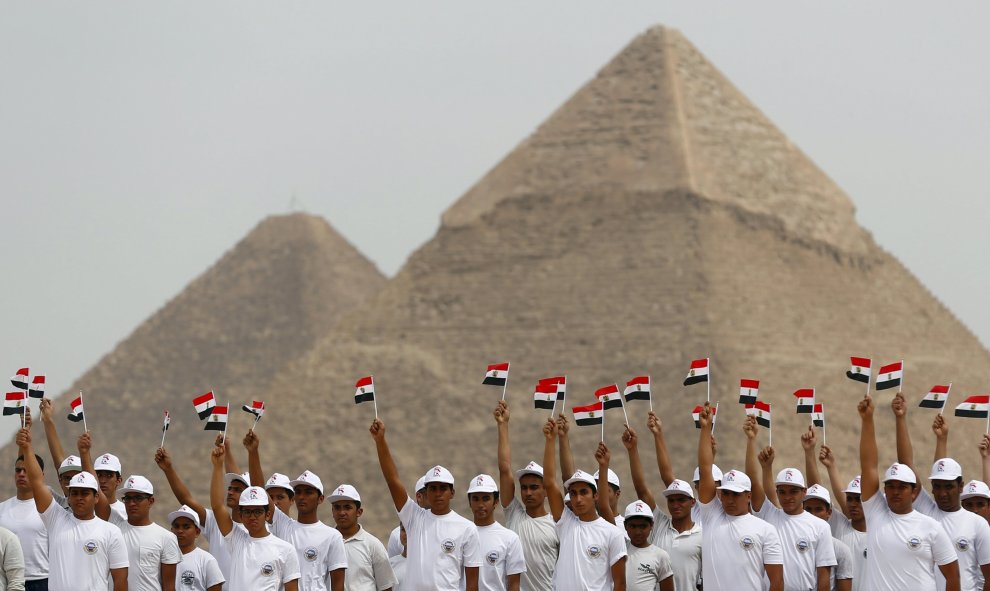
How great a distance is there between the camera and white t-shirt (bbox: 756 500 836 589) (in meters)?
15.1

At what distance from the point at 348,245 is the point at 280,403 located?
46.8 m

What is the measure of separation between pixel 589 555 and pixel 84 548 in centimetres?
306

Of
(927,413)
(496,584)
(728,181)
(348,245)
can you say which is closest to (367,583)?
(496,584)

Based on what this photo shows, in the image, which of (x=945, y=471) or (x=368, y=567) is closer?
(x=945, y=471)

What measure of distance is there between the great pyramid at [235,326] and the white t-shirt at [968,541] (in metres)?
114

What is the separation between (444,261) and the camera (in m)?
93.5

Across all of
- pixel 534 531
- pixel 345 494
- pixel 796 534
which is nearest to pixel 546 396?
pixel 534 531

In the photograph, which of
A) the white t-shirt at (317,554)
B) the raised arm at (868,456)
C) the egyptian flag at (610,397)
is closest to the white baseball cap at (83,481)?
the white t-shirt at (317,554)

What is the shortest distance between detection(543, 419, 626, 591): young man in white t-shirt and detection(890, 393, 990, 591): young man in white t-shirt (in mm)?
1826

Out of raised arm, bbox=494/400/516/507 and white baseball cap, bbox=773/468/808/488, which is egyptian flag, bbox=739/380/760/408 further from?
raised arm, bbox=494/400/516/507

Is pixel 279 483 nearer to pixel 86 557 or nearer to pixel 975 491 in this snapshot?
pixel 86 557

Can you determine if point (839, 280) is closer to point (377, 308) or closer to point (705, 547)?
point (377, 308)

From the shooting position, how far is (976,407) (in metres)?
16.8

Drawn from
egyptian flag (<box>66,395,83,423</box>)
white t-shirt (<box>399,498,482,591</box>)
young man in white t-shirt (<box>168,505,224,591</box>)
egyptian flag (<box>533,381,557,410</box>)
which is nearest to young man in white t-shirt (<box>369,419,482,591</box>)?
white t-shirt (<box>399,498,482,591</box>)
